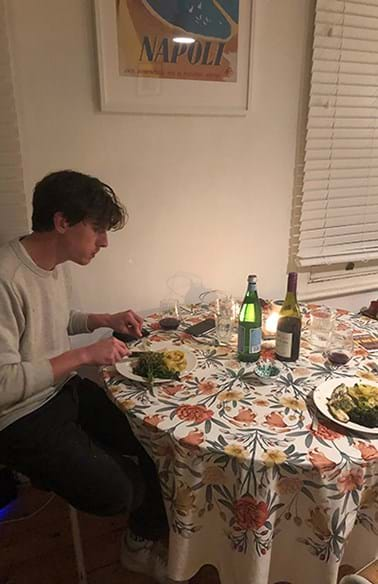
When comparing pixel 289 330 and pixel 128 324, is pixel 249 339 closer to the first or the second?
pixel 289 330

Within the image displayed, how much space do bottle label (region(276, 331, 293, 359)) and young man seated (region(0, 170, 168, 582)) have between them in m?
0.49

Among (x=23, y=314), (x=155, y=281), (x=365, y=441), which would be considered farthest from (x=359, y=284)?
(x=23, y=314)

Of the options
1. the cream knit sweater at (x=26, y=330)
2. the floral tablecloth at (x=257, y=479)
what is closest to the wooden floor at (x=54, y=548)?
the floral tablecloth at (x=257, y=479)

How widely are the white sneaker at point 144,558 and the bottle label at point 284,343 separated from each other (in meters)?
0.75

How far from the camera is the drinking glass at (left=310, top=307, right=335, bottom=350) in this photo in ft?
4.98

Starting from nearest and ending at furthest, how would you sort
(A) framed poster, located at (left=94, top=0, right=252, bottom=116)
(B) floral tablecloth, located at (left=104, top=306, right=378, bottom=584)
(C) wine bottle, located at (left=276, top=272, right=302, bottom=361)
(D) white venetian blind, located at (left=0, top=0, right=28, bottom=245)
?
(B) floral tablecloth, located at (left=104, top=306, right=378, bottom=584)
(C) wine bottle, located at (left=276, top=272, right=302, bottom=361)
(D) white venetian blind, located at (left=0, top=0, right=28, bottom=245)
(A) framed poster, located at (left=94, top=0, right=252, bottom=116)

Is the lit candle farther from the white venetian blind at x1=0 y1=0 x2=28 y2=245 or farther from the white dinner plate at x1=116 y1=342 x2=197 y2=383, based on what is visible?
the white venetian blind at x1=0 y1=0 x2=28 y2=245

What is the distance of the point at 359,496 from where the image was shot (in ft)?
3.32

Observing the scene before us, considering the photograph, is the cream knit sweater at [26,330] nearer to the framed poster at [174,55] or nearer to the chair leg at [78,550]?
the chair leg at [78,550]

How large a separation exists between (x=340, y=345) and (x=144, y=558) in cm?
97

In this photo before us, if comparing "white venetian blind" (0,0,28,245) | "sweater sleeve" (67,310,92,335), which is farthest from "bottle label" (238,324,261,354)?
"white venetian blind" (0,0,28,245)

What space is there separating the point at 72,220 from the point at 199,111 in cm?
85

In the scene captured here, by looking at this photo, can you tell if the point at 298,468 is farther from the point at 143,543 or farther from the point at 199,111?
the point at 199,111

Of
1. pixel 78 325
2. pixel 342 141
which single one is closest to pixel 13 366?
pixel 78 325
